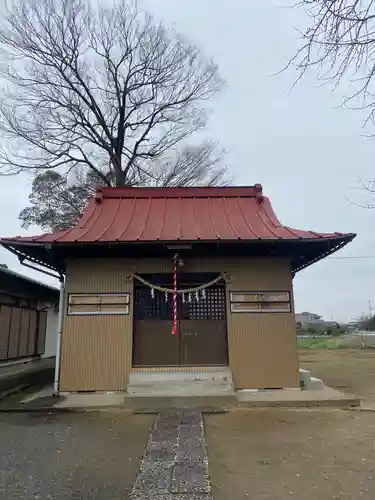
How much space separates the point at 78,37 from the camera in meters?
15.1

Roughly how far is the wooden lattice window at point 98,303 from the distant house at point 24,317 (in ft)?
5.88

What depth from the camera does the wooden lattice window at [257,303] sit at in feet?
26.3

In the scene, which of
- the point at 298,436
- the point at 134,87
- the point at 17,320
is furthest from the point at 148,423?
the point at 134,87

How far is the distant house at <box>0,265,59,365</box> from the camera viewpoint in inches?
358

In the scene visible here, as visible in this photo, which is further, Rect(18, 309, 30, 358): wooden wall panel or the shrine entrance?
Rect(18, 309, 30, 358): wooden wall panel

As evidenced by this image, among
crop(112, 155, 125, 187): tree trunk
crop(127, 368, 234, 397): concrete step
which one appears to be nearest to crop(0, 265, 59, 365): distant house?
crop(127, 368, 234, 397): concrete step

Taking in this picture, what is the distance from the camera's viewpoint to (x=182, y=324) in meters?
8.20

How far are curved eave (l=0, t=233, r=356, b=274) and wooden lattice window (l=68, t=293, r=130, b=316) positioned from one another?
782 millimetres

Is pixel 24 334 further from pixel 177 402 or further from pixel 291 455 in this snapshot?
pixel 291 455

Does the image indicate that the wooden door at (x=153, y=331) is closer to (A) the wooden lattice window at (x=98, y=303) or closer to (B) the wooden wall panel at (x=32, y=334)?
(A) the wooden lattice window at (x=98, y=303)

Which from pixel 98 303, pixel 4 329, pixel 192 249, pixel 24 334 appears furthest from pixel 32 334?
pixel 192 249

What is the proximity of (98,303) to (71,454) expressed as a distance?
150 inches

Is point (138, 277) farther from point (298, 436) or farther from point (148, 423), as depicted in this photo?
point (298, 436)

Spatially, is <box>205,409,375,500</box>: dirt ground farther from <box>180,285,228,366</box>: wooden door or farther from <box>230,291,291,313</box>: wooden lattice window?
<box>230,291,291,313</box>: wooden lattice window
